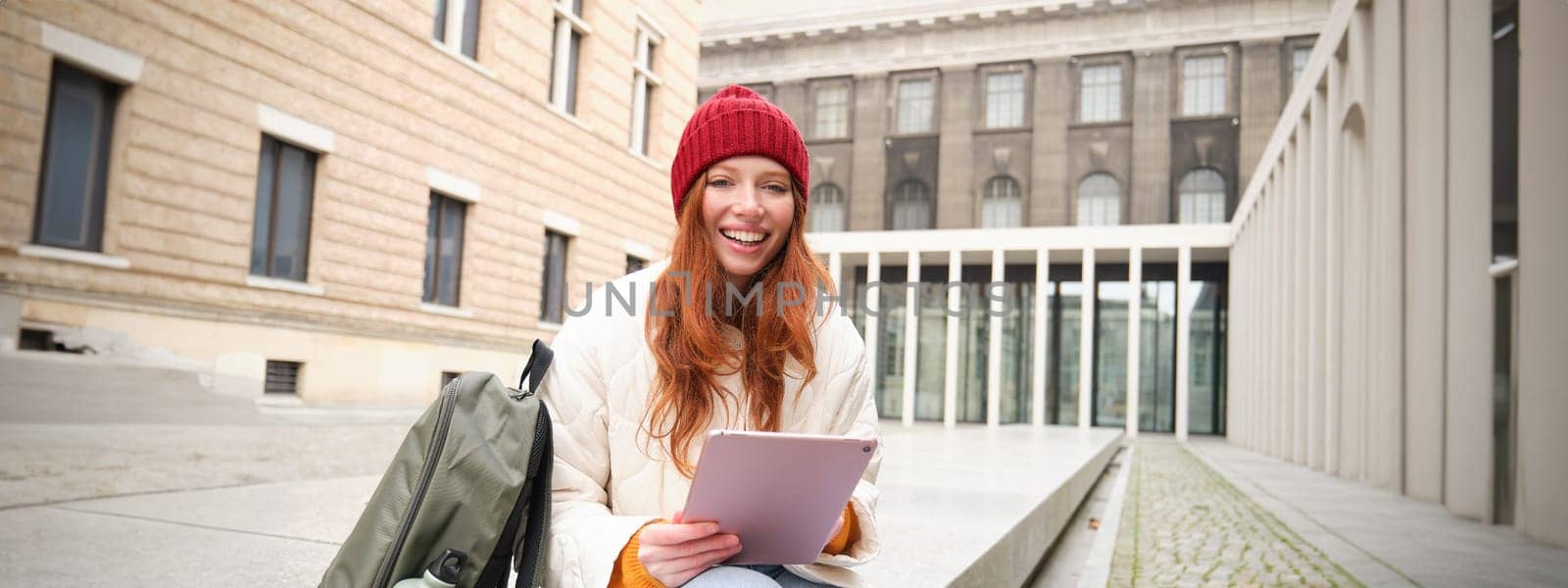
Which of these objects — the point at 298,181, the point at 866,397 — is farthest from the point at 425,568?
the point at 298,181

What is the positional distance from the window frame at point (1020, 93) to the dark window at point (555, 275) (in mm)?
20347

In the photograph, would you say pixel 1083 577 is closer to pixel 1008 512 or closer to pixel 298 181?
pixel 1008 512

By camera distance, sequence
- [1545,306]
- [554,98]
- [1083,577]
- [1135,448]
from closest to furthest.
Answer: [1083,577] → [1545,306] → [554,98] → [1135,448]

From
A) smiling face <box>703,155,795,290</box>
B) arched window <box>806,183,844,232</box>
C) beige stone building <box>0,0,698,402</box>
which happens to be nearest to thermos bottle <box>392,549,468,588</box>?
smiling face <box>703,155,795,290</box>

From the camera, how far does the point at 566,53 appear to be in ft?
37.8

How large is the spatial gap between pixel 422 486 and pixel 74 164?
444cm

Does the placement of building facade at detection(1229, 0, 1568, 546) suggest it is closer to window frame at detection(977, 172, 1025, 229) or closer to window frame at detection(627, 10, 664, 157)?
window frame at detection(627, 10, 664, 157)

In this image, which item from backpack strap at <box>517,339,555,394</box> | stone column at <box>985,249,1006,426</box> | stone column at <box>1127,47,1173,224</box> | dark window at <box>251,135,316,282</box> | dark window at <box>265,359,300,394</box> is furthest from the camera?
stone column at <box>1127,47,1173,224</box>

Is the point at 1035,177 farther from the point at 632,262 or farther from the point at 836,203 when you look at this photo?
the point at 632,262

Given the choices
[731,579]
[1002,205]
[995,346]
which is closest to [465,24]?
[731,579]

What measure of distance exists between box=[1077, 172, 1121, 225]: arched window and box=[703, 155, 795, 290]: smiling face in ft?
89.9

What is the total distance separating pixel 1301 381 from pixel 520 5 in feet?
34.2

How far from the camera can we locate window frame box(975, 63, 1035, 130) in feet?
95.7

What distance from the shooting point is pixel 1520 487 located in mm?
5996
